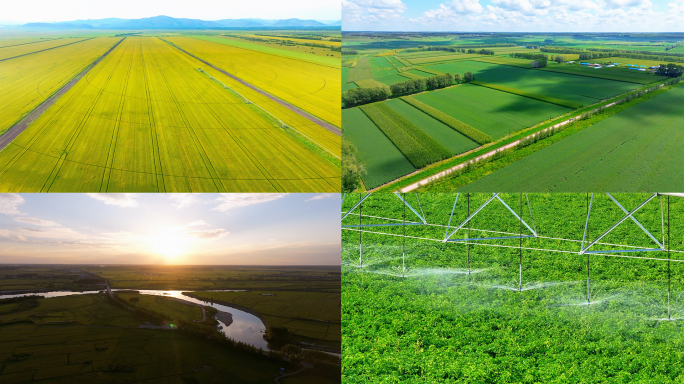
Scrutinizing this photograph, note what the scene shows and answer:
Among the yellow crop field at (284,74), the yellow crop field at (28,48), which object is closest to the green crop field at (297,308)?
the yellow crop field at (284,74)

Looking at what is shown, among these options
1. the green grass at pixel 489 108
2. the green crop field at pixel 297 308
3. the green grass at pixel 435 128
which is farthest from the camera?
the green grass at pixel 489 108

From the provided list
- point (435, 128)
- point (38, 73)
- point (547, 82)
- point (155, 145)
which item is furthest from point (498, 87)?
point (38, 73)

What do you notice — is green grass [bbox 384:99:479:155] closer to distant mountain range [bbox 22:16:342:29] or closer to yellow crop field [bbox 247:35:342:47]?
yellow crop field [bbox 247:35:342:47]

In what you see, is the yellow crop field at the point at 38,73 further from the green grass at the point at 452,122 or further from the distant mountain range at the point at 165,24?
the green grass at the point at 452,122

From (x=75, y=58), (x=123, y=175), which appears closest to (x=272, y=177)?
(x=123, y=175)

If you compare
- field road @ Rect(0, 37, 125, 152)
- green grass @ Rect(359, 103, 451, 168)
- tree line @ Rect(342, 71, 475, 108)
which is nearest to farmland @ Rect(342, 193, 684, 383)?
green grass @ Rect(359, 103, 451, 168)

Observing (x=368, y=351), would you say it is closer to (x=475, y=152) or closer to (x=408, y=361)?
(x=408, y=361)
